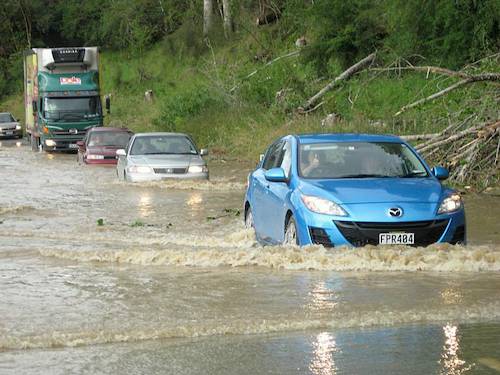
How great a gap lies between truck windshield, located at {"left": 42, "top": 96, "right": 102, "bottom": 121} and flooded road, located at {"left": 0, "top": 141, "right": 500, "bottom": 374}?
78.6 feet

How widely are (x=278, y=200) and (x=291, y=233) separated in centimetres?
63

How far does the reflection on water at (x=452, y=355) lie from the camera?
276 inches

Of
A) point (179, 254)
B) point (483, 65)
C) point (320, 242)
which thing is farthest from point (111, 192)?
point (320, 242)

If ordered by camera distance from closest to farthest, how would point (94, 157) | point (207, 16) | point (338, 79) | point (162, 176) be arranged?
1. point (162, 176)
2. point (94, 157)
3. point (338, 79)
4. point (207, 16)

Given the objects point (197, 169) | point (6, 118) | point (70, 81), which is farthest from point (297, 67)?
point (6, 118)

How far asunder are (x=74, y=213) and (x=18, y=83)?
183ft

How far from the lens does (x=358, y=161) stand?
1281cm

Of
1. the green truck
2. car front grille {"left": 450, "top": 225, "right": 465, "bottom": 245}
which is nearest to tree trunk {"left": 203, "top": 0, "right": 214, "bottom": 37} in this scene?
the green truck

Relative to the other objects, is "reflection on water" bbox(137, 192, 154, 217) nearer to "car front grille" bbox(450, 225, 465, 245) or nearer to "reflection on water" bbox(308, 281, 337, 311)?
"car front grille" bbox(450, 225, 465, 245)

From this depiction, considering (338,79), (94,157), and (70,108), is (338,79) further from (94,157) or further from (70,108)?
(70,108)

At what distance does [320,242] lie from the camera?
11.6 meters

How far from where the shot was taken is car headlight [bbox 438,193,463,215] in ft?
38.4

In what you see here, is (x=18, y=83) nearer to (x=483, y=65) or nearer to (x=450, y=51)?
(x=450, y=51)

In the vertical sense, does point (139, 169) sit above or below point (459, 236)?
→ below
